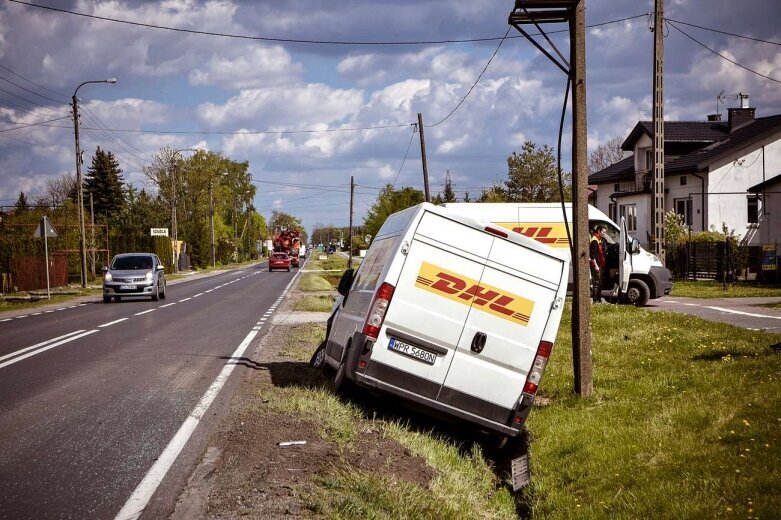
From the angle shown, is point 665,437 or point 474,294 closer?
point 665,437

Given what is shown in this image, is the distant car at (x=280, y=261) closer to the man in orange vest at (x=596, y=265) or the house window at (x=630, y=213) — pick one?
the house window at (x=630, y=213)

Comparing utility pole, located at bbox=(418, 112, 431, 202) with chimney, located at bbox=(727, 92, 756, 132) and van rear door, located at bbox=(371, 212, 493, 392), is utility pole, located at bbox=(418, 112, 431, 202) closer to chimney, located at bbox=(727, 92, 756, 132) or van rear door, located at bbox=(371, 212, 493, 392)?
chimney, located at bbox=(727, 92, 756, 132)

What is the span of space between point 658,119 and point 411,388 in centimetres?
2295

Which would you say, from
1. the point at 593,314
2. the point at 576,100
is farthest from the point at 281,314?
the point at 576,100

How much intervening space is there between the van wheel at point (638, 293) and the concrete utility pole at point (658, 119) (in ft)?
12.5

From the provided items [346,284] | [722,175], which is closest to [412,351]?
[346,284]

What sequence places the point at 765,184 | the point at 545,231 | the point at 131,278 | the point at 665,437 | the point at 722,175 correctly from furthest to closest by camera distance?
the point at 722,175 → the point at 765,184 → the point at 131,278 → the point at 545,231 → the point at 665,437

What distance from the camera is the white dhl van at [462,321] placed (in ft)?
24.2

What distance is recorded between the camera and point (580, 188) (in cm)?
939

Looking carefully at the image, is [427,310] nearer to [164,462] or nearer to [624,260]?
[164,462]

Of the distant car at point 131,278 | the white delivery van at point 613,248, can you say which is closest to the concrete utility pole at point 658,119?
the white delivery van at point 613,248

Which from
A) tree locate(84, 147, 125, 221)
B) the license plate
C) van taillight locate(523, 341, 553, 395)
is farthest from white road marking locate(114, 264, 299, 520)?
tree locate(84, 147, 125, 221)

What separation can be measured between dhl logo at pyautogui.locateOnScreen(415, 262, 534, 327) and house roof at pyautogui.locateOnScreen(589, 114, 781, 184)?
38328mm

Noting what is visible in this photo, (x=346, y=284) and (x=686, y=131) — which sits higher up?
(x=686, y=131)
